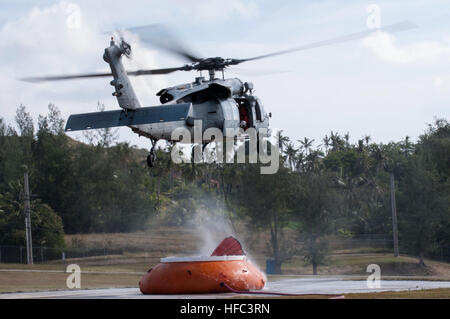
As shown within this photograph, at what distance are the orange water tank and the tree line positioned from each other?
100 feet

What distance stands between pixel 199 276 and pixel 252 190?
44.7 meters

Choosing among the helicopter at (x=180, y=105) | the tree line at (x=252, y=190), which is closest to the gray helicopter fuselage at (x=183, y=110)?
the helicopter at (x=180, y=105)

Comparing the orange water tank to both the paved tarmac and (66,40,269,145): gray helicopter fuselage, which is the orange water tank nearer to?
the paved tarmac

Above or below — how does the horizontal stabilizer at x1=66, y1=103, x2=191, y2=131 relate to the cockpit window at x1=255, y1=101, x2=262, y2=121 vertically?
below

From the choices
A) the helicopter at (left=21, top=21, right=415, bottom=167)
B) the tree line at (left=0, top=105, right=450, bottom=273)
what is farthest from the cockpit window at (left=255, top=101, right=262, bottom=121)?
the tree line at (left=0, top=105, right=450, bottom=273)

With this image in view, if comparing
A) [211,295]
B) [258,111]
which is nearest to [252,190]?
[258,111]

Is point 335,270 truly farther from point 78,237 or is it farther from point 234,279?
point 234,279

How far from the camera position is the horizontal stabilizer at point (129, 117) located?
2688 cm

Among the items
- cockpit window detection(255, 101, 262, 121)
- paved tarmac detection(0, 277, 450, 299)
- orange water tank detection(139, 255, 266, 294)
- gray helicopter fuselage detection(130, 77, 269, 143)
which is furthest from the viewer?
cockpit window detection(255, 101, 262, 121)

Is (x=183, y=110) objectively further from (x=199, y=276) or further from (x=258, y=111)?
(x=258, y=111)

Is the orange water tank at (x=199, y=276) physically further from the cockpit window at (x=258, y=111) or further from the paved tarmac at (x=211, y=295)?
the cockpit window at (x=258, y=111)

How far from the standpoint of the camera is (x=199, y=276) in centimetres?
2561

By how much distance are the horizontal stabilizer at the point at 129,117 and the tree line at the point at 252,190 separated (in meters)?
30.7

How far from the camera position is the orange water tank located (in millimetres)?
25562
